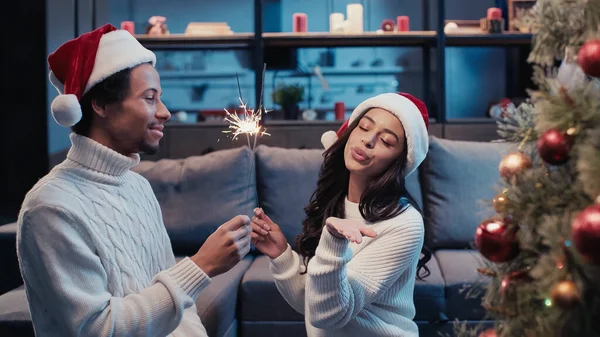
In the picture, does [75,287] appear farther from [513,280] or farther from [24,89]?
[24,89]

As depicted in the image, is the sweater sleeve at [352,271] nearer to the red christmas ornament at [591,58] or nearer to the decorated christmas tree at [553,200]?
the decorated christmas tree at [553,200]

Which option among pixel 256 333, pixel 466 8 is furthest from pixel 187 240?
pixel 466 8

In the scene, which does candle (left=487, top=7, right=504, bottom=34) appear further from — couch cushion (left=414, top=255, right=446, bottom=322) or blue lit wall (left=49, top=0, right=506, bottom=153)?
Answer: couch cushion (left=414, top=255, right=446, bottom=322)

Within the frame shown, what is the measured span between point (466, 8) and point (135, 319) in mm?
4508

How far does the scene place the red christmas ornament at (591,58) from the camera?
811 mm

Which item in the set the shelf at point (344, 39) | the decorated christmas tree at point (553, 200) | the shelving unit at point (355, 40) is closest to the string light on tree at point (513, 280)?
the decorated christmas tree at point (553, 200)

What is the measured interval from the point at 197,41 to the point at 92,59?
8.41ft

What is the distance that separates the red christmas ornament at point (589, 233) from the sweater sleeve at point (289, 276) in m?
1.06

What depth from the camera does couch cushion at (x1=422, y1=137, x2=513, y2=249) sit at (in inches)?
123

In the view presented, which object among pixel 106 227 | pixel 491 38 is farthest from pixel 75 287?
pixel 491 38

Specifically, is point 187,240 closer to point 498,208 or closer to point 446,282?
point 446,282

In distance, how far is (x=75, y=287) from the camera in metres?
1.32

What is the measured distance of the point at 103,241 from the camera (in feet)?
4.64

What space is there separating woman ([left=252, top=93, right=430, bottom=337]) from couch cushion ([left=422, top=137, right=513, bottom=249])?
4.45ft
